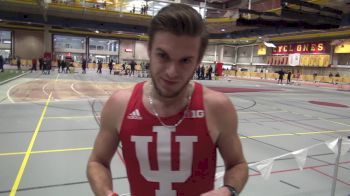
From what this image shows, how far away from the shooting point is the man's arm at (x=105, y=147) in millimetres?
1275

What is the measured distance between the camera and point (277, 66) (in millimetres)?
40406

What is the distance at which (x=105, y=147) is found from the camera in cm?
134

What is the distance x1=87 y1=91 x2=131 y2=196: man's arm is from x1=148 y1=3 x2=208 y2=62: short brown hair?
36 centimetres

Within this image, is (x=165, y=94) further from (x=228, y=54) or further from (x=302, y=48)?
(x=228, y=54)

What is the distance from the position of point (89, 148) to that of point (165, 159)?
4600 mm

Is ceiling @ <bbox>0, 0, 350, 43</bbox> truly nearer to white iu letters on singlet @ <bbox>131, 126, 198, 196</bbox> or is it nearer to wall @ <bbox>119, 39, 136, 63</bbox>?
wall @ <bbox>119, 39, 136, 63</bbox>

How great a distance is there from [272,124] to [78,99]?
7340 millimetres

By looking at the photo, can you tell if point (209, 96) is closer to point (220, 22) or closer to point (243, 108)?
point (243, 108)

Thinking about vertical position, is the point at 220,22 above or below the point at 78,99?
above

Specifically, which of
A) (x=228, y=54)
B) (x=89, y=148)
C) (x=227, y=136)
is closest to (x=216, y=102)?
(x=227, y=136)

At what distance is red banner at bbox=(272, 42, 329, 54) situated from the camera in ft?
110

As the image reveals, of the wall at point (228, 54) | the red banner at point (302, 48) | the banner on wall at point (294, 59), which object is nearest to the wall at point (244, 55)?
the wall at point (228, 54)

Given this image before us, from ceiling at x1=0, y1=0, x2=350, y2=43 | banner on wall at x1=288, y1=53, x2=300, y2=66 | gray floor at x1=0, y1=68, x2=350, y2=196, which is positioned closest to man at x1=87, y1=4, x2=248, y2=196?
gray floor at x1=0, y1=68, x2=350, y2=196

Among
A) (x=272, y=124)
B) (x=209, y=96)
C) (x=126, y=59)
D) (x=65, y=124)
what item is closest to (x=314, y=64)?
(x=126, y=59)
